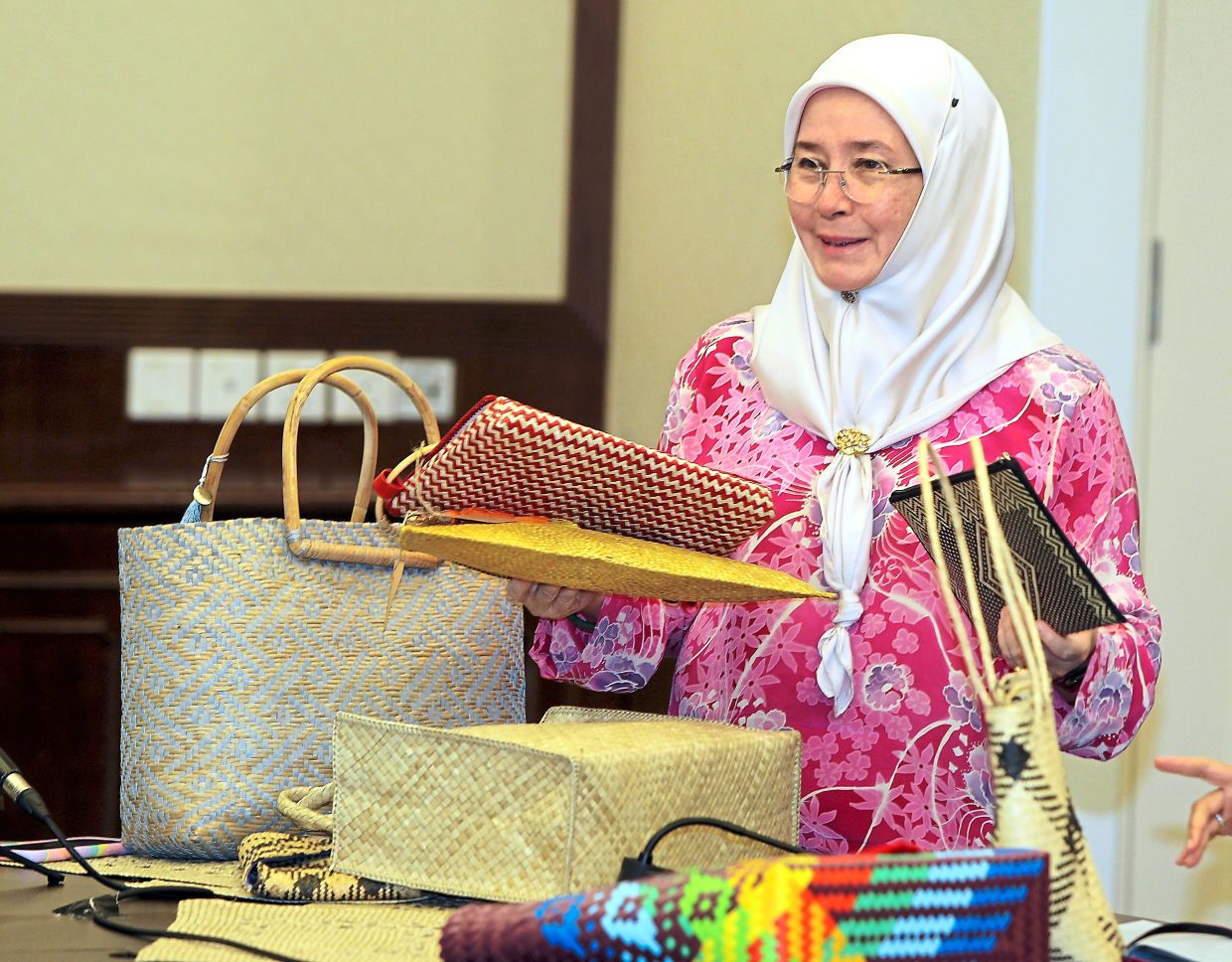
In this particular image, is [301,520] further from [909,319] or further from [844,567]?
[909,319]

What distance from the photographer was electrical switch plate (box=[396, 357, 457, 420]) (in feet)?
9.58

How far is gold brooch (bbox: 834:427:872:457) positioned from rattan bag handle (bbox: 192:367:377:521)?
17.3 inches

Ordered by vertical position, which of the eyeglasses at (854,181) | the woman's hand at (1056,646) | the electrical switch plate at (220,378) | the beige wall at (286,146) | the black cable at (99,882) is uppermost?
the beige wall at (286,146)

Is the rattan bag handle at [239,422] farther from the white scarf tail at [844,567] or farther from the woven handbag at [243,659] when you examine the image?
the white scarf tail at [844,567]

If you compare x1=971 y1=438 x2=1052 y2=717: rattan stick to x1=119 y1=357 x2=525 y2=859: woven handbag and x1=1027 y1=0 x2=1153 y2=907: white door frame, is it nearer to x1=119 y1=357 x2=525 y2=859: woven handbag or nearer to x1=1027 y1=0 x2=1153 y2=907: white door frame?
x1=119 y1=357 x2=525 y2=859: woven handbag

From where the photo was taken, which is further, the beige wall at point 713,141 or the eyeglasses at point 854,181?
the beige wall at point 713,141

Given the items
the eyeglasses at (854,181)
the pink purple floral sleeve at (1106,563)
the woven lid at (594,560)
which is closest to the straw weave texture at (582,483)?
the woven lid at (594,560)

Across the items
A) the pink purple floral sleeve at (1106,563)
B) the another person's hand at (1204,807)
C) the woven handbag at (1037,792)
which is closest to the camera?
the woven handbag at (1037,792)

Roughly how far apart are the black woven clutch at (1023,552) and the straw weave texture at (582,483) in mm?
140

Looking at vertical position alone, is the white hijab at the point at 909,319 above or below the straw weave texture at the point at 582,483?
above

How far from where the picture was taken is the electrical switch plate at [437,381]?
9.58ft

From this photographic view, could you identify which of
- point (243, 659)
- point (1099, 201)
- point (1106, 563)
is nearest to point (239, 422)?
point (243, 659)

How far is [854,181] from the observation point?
1.47 meters

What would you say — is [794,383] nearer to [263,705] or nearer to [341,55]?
[263,705]
